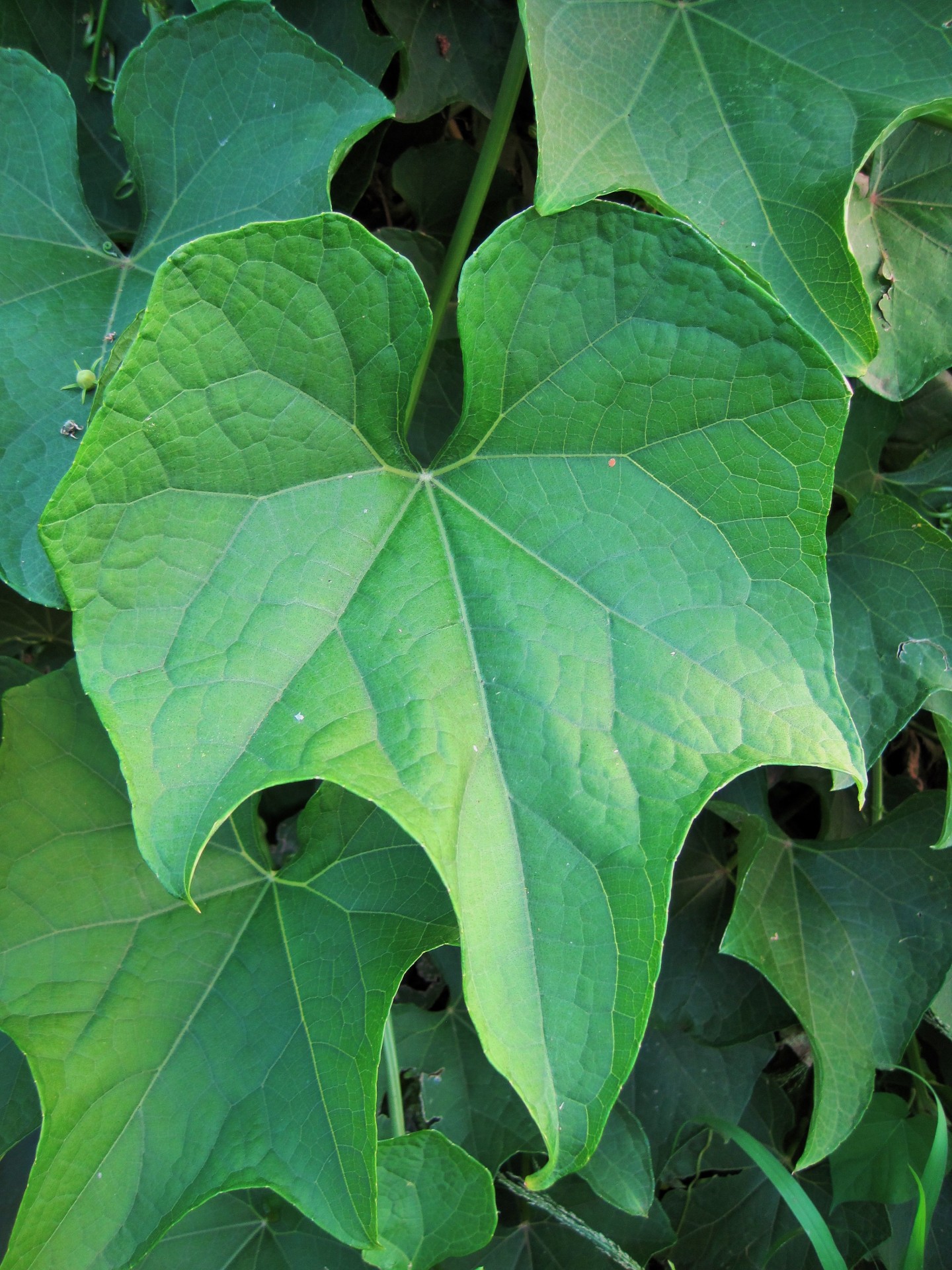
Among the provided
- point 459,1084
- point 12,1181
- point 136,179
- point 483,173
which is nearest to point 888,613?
point 483,173

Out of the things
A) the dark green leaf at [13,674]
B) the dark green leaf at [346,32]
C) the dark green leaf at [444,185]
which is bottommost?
the dark green leaf at [13,674]

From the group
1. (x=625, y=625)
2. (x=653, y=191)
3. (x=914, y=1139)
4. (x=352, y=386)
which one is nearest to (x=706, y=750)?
(x=625, y=625)

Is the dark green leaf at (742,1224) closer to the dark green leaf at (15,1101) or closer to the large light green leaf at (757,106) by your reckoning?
the dark green leaf at (15,1101)

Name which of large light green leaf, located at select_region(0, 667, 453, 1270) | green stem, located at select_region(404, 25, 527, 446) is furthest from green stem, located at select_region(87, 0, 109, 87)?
large light green leaf, located at select_region(0, 667, 453, 1270)

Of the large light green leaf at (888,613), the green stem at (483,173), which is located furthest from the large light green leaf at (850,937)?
the green stem at (483,173)

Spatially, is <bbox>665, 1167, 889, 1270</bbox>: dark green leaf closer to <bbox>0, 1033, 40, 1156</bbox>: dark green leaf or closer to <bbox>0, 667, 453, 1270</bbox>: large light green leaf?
<bbox>0, 667, 453, 1270</bbox>: large light green leaf

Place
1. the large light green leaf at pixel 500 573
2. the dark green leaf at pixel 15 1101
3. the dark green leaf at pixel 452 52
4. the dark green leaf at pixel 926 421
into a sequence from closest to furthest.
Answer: the large light green leaf at pixel 500 573 < the dark green leaf at pixel 15 1101 < the dark green leaf at pixel 452 52 < the dark green leaf at pixel 926 421

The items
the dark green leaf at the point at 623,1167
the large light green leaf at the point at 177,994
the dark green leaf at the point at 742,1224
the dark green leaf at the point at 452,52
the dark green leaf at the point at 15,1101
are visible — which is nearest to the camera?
the large light green leaf at the point at 177,994

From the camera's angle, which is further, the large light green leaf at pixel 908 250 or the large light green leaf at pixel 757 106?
the large light green leaf at pixel 908 250
